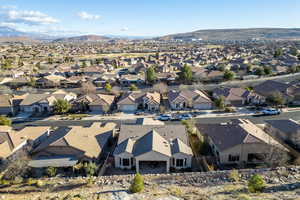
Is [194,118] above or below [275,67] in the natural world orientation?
below

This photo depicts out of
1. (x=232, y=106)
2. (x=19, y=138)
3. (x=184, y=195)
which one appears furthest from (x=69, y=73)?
(x=184, y=195)

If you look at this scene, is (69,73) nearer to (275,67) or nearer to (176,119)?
(176,119)

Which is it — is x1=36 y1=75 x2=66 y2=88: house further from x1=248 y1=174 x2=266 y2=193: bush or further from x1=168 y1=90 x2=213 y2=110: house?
x1=248 y1=174 x2=266 y2=193: bush

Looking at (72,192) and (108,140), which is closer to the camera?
(72,192)

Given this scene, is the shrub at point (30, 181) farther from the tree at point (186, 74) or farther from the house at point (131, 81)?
the tree at point (186, 74)

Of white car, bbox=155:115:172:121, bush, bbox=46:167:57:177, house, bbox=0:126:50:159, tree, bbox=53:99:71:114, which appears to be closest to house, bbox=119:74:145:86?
tree, bbox=53:99:71:114

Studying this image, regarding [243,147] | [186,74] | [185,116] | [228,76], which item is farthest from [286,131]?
[228,76]

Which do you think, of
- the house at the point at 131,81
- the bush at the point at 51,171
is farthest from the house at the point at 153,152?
the house at the point at 131,81
